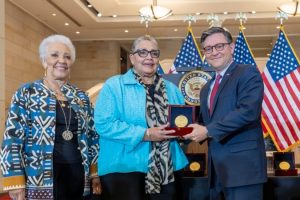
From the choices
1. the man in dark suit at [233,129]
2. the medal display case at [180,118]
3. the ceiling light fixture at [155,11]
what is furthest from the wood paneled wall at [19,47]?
the man in dark suit at [233,129]

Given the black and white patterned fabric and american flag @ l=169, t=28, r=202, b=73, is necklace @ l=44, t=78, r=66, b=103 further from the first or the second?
american flag @ l=169, t=28, r=202, b=73

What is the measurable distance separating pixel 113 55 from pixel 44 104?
14.5m

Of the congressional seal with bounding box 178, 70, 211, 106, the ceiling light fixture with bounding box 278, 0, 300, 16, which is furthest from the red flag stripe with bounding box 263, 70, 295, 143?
the ceiling light fixture with bounding box 278, 0, 300, 16

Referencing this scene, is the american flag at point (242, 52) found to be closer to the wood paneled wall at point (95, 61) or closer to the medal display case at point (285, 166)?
the medal display case at point (285, 166)

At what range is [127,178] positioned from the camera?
107 inches

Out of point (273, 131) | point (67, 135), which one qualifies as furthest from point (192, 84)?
point (273, 131)

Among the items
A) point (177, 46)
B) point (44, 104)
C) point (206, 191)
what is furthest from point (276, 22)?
point (44, 104)

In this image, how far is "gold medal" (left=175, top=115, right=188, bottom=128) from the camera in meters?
2.66

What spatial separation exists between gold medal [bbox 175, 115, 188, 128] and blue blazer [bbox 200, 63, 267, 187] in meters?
0.19

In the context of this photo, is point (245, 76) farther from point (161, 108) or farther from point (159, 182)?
point (159, 182)

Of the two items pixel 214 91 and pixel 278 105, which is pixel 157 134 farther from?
pixel 278 105

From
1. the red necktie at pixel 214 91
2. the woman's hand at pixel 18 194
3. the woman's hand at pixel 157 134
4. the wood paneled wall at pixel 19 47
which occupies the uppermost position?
the wood paneled wall at pixel 19 47

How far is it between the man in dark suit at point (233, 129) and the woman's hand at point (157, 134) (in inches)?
5.5

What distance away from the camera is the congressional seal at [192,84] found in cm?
367
